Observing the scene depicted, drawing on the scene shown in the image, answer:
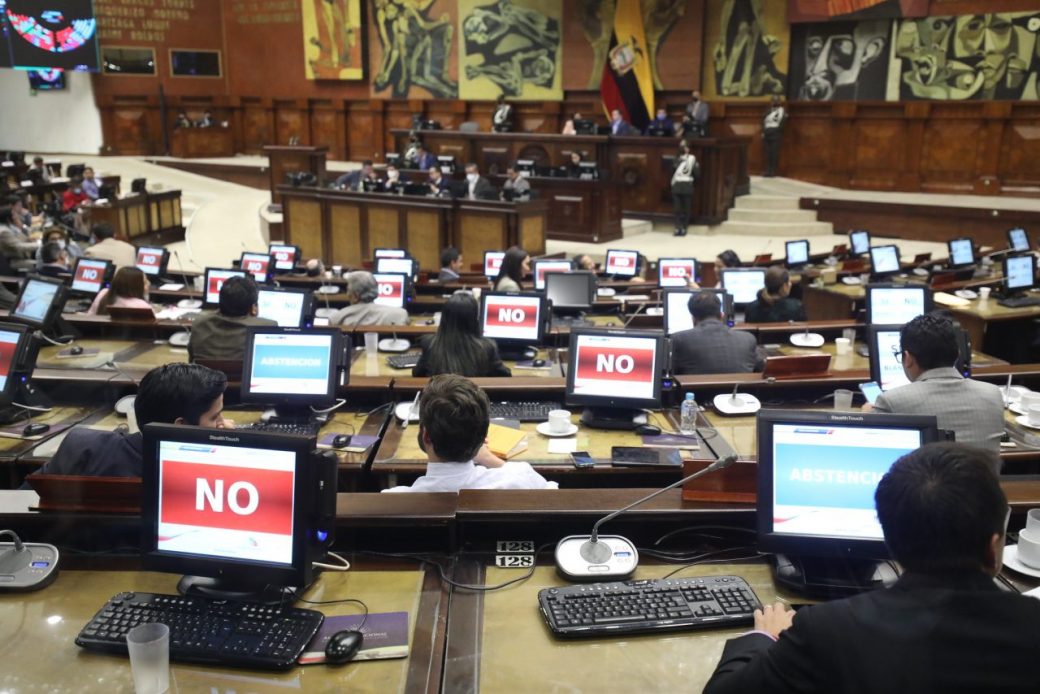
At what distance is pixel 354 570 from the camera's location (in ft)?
8.20

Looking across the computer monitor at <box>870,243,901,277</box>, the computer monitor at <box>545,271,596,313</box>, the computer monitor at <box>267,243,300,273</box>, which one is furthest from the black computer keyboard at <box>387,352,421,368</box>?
the computer monitor at <box>870,243,901,277</box>

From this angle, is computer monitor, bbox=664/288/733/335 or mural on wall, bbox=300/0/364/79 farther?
mural on wall, bbox=300/0/364/79

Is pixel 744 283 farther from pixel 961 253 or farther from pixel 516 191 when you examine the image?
pixel 516 191

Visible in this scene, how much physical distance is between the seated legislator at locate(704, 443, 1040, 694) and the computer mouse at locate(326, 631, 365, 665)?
0.87 m

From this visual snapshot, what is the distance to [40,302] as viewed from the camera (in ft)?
18.8

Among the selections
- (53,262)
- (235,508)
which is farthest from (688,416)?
(53,262)

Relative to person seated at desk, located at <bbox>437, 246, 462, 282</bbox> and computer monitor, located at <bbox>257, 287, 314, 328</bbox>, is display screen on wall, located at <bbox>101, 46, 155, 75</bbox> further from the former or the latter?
computer monitor, located at <bbox>257, 287, 314, 328</bbox>

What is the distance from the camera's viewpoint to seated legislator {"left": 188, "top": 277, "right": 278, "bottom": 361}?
472cm

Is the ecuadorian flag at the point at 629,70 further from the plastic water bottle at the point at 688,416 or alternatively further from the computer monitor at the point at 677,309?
the plastic water bottle at the point at 688,416

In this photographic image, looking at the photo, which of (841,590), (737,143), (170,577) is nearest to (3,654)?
(170,577)

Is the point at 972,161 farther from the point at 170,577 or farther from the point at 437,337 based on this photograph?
the point at 170,577

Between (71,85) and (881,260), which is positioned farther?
(71,85)

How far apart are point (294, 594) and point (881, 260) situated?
7536 mm

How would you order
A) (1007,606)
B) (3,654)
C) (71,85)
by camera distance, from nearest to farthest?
(1007,606)
(3,654)
(71,85)
